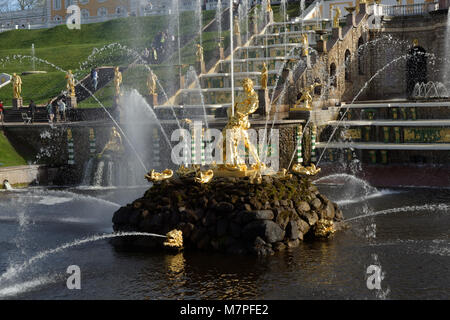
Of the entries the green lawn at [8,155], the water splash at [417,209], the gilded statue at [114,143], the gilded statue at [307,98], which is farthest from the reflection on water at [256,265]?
the green lawn at [8,155]

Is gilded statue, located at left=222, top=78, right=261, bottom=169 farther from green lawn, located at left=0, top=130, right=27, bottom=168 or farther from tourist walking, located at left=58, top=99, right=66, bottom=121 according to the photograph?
tourist walking, located at left=58, top=99, right=66, bottom=121

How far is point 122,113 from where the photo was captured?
30781mm

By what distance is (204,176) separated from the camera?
14.9 meters

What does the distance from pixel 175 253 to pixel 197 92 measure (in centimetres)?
2126

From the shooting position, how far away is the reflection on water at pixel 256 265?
11008 millimetres

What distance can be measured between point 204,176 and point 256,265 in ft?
10.1

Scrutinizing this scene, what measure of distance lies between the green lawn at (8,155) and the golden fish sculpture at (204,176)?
15525mm

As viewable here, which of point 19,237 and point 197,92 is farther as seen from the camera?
point 197,92

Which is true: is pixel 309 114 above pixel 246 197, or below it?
above

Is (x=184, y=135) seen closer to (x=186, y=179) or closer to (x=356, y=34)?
(x=186, y=179)
